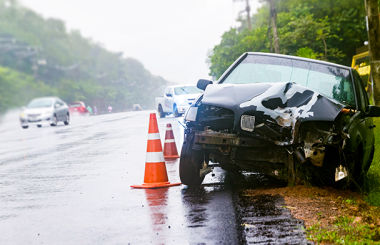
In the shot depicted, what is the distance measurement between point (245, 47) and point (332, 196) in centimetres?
4445

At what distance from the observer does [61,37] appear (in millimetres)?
54344

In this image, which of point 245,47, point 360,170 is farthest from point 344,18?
point 360,170

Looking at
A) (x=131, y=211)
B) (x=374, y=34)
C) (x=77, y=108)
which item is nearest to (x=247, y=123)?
(x=131, y=211)

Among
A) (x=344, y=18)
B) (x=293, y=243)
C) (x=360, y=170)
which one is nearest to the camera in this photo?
(x=293, y=243)

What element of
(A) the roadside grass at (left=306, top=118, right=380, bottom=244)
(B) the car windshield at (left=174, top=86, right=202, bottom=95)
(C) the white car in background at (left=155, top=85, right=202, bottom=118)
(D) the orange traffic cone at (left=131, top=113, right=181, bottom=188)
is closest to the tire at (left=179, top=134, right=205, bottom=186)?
(D) the orange traffic cone at (left=131, top=113, right=181, bottom=188)

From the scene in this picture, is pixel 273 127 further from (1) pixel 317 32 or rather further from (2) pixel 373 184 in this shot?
(1) pixel 317 32

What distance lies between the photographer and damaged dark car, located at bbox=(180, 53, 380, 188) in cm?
529

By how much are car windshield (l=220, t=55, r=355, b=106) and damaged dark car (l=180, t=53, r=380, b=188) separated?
0.06 ft

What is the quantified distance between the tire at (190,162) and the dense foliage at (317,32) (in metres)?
27.9

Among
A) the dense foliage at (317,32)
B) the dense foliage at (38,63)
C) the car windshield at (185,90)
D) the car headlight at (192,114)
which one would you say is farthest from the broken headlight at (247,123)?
the dense foliage at (317,32)

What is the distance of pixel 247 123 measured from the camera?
538 centimetres

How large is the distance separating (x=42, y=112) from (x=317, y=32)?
21051mm

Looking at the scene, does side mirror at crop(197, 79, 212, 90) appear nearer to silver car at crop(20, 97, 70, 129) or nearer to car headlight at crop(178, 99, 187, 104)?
car headlight at crop(178, 99, 187, 104)

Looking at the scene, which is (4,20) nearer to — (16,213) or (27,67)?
(27,67)
